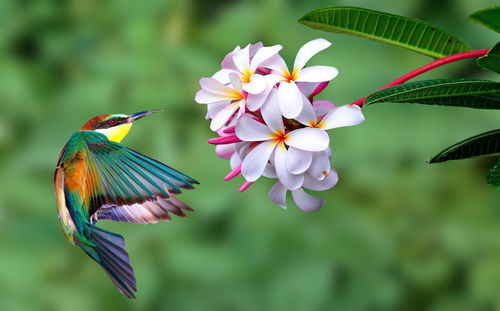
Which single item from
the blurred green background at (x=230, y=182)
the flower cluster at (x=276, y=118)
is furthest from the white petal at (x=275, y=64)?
the blurred green background at (x=230, y=182)

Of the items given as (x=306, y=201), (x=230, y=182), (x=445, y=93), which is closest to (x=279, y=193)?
(x=306, y=201)

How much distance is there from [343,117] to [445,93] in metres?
0.07

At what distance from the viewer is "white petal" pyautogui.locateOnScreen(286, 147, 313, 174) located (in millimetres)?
446

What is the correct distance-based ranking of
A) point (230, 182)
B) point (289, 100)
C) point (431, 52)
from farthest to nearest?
1. point (230, 182)
2. point (431, 52)
3. point (289, 100)

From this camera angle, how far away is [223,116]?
46 cm

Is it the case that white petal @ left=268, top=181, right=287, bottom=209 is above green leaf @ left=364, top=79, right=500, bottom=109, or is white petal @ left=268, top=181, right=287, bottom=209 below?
below

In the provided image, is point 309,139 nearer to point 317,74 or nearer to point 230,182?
point 317,74

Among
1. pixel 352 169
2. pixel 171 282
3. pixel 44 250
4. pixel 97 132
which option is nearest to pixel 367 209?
pixel 352 169

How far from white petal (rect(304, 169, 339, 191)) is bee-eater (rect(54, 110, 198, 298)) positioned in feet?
0.24

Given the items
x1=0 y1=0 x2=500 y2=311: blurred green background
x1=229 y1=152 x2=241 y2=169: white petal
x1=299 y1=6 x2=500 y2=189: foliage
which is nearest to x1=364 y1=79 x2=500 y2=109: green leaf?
x1=299 y1=6 x2=500 y2=189: foliage

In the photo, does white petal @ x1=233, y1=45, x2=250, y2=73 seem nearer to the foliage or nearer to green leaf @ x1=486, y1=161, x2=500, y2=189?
the foliage

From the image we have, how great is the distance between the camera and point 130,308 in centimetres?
128

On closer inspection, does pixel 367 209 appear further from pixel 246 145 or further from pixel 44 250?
pixel 246 145

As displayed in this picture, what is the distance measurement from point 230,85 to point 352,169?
93 cm
